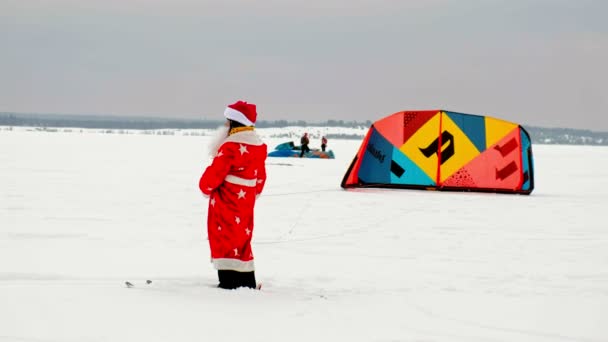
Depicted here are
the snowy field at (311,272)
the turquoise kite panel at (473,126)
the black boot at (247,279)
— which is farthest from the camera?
the turquoise kite panel at (473,126)

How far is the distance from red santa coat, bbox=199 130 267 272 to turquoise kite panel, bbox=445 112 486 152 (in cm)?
1033

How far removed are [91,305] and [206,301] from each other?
685 mm

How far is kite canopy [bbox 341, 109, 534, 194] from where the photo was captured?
14.7 meters

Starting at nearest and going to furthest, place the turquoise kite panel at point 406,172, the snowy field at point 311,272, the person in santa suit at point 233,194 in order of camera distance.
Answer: the snowy field at point 311,272 → the person in santa suit at point 233,194 → the turquoise kite panel at point 406,172

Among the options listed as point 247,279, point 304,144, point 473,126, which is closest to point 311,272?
point 247,279

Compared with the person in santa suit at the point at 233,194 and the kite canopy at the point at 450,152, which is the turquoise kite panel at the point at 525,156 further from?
the person in santa suit at the point at 233,194

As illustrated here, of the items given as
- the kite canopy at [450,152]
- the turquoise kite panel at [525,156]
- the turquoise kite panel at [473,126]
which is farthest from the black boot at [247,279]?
the turquoise kite panel at [525,156]

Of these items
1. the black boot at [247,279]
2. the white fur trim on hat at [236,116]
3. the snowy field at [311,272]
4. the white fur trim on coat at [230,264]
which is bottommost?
the snowy field at [311,272]

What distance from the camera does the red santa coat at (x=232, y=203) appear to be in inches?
194

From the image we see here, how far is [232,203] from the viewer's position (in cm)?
494

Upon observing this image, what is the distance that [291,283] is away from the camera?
219 inches

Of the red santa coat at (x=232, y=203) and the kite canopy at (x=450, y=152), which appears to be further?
the kite canopy at (x=450, y=152)

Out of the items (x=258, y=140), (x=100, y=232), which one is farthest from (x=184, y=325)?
(x=100, y=232)

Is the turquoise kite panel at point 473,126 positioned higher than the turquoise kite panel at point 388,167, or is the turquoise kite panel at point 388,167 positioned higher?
the turquoise kite panel at point 473,126
